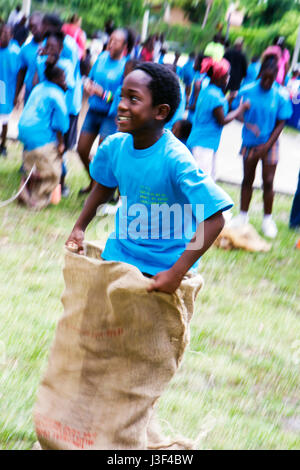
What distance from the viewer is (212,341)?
3.88 metres

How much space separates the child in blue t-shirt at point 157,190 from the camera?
217 cm

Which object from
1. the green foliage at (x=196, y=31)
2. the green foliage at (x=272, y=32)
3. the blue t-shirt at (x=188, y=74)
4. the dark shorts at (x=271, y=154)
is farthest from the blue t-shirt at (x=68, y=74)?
the green foliage at (x=272, y=32)

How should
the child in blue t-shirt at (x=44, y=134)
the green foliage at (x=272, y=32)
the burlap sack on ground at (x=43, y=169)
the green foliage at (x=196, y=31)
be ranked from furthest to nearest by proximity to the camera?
1. the green foliage at (x=272, y=32)
2. the green foliage at (x=196, y=31)
3. the burlap sack on ground at (x=43, y=169)
4. the child in blue t-shirt at (x=44, y=134)

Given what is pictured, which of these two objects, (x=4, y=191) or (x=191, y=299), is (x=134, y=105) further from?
(x=4, y=191)

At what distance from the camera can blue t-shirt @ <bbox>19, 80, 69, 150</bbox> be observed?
5.88 m

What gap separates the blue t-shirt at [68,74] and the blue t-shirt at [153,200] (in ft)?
12.9

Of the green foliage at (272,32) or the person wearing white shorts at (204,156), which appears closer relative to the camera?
the person wearing white shorts at (204,156)

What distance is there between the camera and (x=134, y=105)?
2295 millimetres

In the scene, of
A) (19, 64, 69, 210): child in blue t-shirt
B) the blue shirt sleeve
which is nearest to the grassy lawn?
(19, 64, 69, 210): child in blue t-shirt

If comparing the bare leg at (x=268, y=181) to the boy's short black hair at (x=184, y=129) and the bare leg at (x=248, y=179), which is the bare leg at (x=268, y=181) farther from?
the boy's short black hair at (x=184, y=129)

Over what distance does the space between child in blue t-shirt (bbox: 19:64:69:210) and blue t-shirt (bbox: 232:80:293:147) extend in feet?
5.96

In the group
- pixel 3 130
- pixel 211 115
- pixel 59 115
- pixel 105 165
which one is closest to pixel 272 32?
pixel 3 130
